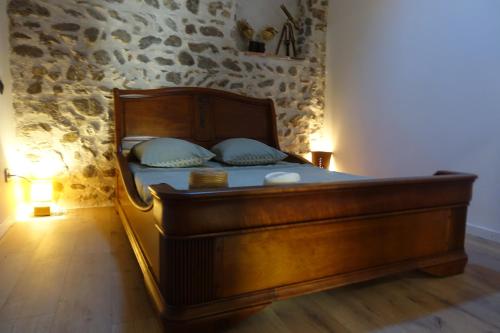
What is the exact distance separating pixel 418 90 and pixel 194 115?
211 cm

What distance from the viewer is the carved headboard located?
3289 mm

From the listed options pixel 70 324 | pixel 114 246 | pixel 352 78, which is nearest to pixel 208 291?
pixel 70 324

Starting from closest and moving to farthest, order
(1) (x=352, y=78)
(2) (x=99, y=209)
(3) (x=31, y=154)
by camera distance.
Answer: (3) (x=31, y=154) < (2) (x=99, y=209) < (1) (x=352, y=78)

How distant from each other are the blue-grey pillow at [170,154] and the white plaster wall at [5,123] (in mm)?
989

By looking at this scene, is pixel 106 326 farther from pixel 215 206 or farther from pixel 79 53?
pixel 79 53

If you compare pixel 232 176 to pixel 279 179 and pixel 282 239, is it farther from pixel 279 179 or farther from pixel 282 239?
pixel 282 239

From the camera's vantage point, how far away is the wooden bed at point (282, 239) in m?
1.31

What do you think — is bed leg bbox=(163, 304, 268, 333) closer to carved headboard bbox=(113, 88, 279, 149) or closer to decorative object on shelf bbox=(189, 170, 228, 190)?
decorative object on shelf bbox=(189, 170, 228, 190)

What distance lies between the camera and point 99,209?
339 cm

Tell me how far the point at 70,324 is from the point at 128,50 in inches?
107

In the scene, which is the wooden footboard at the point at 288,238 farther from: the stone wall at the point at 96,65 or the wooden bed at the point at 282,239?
the stone wall at the point at 96,65

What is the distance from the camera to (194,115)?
3.49 meters

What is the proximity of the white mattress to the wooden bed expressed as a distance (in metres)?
0.11

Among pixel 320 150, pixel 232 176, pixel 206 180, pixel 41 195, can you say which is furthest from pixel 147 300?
pixel 320 150
